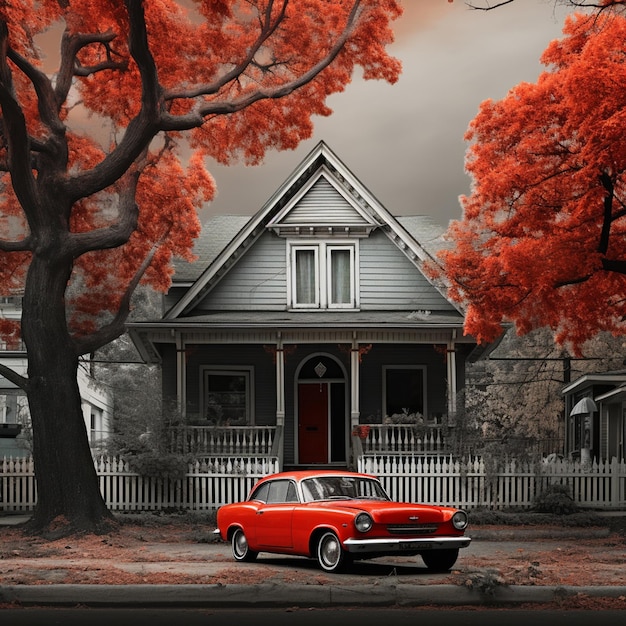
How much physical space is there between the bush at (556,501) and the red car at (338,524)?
9628 mm

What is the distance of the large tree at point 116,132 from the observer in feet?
65.7

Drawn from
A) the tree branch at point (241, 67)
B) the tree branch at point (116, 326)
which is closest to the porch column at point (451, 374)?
the tree branch at point (116, 326)

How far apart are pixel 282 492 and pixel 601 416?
27.1 meters

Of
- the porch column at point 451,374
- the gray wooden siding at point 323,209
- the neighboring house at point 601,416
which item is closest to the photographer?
the porch column at point 451,374

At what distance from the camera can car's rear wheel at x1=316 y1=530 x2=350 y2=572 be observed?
13.6 metres

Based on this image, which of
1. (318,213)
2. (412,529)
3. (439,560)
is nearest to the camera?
(412,529)

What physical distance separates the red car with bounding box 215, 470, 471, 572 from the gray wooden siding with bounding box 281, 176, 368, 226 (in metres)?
14.3

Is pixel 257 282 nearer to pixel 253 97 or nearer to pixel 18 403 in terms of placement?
pixel 253 97

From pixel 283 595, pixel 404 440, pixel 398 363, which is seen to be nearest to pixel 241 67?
pixel 404 440

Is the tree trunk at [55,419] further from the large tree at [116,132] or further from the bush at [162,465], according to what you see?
the bush at [162,465]

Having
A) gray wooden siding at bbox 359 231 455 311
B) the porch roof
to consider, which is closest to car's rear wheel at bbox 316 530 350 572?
the porch roof

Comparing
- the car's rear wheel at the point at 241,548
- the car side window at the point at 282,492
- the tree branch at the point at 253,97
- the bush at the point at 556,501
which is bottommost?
the bush at the point at 556,501

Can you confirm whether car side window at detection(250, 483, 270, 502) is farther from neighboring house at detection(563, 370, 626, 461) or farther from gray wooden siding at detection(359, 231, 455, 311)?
neighboring house at detection(563, 370, 626, 461)

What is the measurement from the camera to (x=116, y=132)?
2609 centimetres
